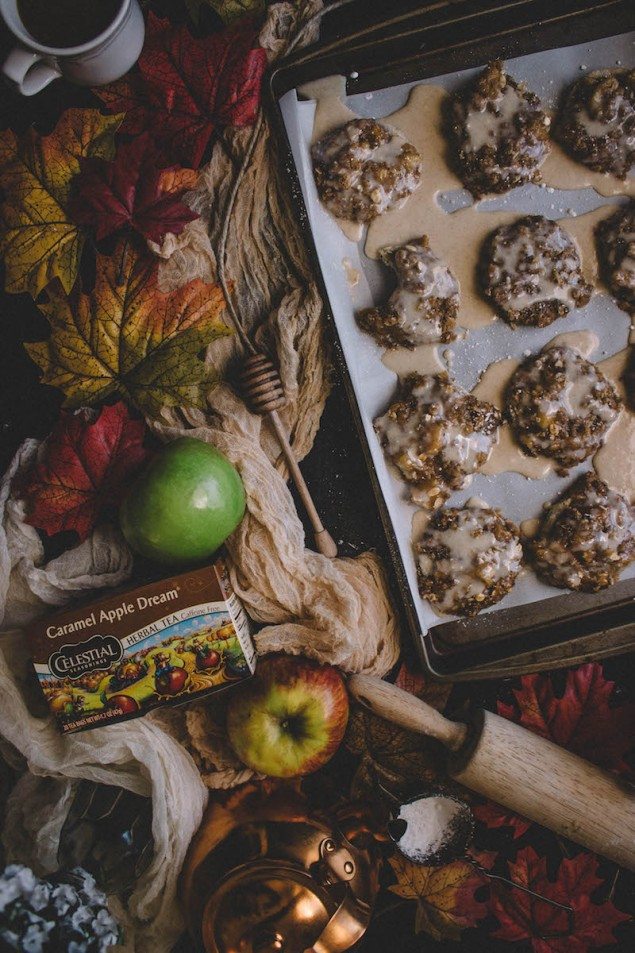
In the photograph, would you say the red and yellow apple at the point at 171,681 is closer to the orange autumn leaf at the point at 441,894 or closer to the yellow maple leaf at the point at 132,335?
the yellow maple leaf at the point at 132,335

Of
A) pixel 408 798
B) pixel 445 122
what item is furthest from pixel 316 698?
pixel 445 122

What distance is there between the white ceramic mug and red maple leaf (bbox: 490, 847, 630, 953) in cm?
212

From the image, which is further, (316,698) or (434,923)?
(434,923)

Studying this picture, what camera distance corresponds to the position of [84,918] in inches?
50.6

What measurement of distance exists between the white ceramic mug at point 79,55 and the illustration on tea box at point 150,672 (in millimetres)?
1194

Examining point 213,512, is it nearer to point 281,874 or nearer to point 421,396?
point 421,396

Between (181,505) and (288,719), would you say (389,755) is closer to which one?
(288,719)

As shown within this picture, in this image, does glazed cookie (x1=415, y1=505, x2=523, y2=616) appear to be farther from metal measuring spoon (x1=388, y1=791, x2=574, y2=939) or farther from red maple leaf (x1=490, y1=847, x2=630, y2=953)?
red maple leaf (x1=490, y1=847, x2=630, y2=953)

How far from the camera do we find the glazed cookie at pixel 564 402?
5.15ft

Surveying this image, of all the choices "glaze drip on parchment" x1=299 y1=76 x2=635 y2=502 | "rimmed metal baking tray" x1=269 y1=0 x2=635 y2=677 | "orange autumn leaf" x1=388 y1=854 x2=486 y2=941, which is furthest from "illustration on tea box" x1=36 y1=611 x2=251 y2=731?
"orange autumn leaf" x1=388 y1=854 x2=486 y2=941

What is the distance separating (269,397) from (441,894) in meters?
1.32

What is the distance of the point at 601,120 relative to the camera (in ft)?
4.93

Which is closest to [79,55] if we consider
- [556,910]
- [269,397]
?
[269,397]

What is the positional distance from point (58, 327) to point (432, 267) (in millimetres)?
914
